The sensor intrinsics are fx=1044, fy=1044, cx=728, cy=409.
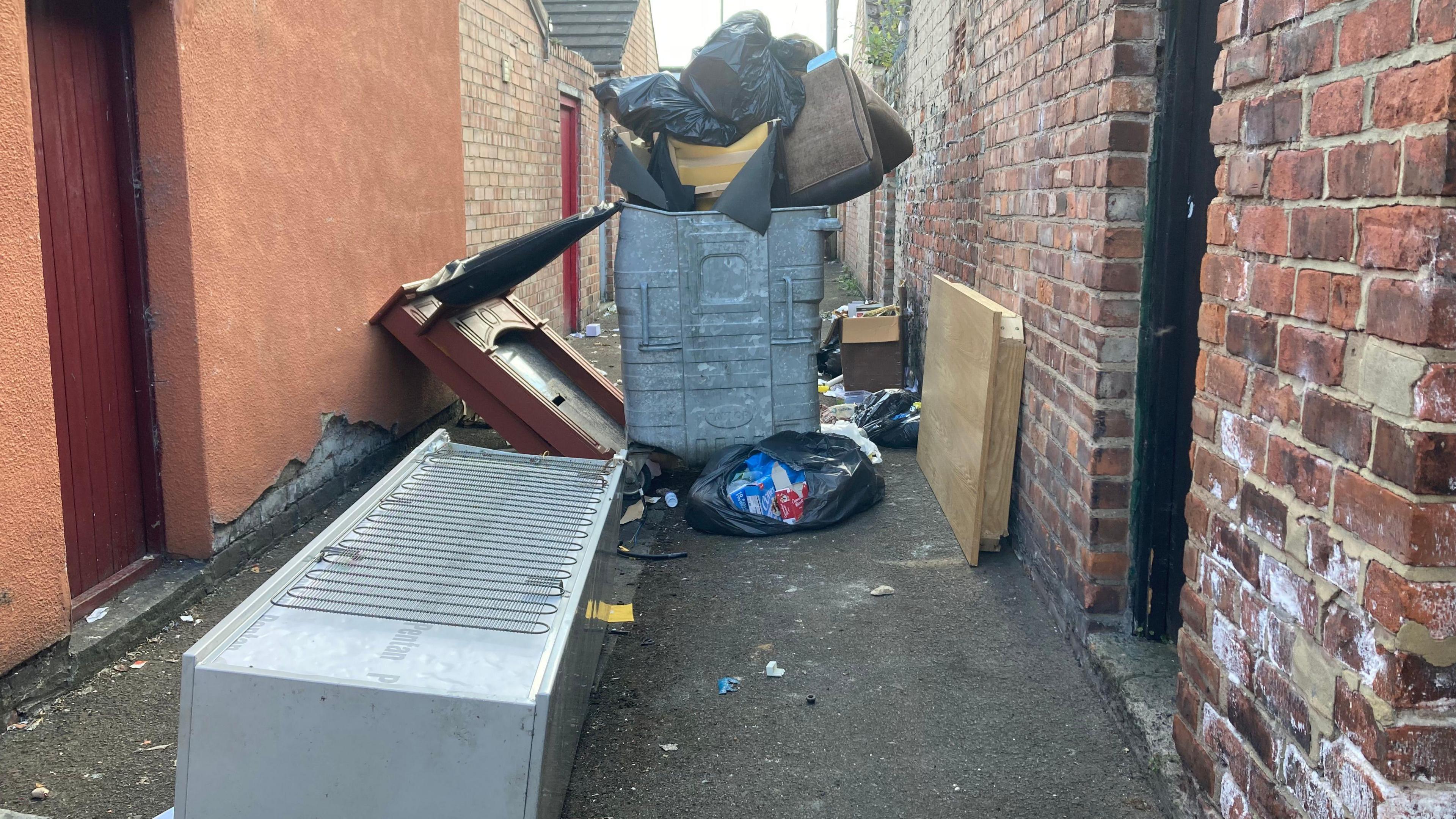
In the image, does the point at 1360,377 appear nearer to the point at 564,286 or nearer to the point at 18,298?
the point at 18,298

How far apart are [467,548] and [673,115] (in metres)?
3.46

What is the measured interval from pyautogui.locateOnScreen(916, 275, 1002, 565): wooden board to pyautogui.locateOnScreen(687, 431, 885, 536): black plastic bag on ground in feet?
1.36

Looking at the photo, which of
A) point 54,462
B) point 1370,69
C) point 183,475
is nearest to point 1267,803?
point 1370,69

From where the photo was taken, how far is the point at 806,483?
4.99 metres

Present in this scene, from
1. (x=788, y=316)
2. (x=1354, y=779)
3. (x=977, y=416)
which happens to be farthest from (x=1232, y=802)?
(x=788, y=316)

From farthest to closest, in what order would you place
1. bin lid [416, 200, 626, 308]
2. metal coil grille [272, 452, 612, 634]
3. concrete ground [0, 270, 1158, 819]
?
bin lid [416, 200, 626, 308] → concrete ground [0, 270, 1158, 819] → metal coil grille [272, 452, 612, 634]

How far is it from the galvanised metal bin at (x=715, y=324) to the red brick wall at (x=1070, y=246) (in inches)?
37.6

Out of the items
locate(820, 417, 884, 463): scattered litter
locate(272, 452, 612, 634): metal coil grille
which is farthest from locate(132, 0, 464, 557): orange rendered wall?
locate(820, 417, 884, 463): scattered litter

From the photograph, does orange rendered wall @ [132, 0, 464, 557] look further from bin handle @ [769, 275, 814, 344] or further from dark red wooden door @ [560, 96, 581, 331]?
dark red wooden door @ [560, 96, 581, 331]

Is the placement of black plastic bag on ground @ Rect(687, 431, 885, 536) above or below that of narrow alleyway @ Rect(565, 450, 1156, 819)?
above

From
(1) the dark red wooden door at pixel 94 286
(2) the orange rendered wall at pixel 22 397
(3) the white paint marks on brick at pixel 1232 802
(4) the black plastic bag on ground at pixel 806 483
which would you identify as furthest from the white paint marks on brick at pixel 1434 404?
(1) the dark red wooden door at pixel 94 286

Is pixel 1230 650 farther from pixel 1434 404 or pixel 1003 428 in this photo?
pixel 1003 428

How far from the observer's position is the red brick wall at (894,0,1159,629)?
3.20m

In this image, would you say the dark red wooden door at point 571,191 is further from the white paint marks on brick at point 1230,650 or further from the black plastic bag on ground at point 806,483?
the white paint marks on brick at point 1230,650
